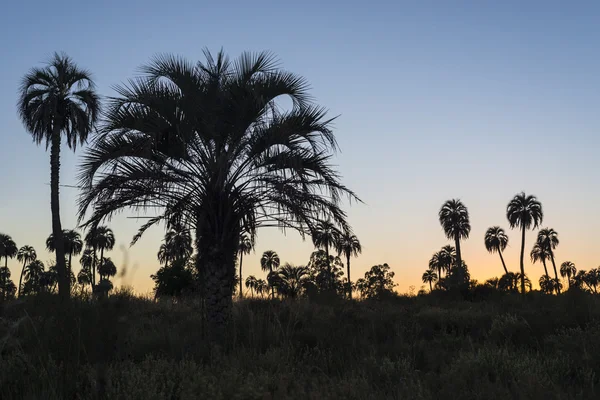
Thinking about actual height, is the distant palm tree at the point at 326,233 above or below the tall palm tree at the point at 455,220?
below

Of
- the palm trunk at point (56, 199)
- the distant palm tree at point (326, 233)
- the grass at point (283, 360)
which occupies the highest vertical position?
the palm trunk at point (56, 199)

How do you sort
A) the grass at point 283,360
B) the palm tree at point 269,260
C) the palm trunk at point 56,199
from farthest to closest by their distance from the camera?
the palm tree at point 269,260 < the palm trunk at point 56,199 < the grass at point 283,360

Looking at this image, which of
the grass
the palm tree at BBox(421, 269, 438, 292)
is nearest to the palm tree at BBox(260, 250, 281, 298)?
the palm tree at BBox(421, 269, 438, 292)

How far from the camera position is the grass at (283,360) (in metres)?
7.69

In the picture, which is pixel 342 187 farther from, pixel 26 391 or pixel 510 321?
pixel 26 391

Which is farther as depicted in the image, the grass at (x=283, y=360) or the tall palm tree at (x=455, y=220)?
the tall palm tree at (x=455, y=220)

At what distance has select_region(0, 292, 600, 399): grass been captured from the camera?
769 cm

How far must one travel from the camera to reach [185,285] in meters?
42.1

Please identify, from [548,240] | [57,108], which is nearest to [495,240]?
[548,240]

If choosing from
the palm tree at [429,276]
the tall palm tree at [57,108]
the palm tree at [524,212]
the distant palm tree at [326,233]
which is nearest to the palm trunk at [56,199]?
the tall palm tree at [57,108]

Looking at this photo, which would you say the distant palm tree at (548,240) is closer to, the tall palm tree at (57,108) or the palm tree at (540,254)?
the palm tree at (540,254)

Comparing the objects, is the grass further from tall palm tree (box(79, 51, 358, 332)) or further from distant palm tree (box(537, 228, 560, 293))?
distant palm tree (box(537, 228, 560, 293))

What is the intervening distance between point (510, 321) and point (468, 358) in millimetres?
5441

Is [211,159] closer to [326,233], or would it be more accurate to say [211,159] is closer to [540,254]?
[326,233]
